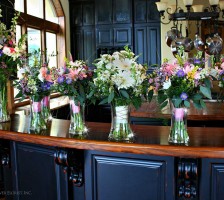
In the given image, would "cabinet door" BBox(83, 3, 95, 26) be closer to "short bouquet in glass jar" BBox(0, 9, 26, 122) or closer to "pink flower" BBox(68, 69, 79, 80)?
"short bouquet in glass jar" BBox(0, 9, 26, 122)

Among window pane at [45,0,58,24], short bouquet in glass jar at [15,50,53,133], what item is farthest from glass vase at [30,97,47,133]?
window pane at [45,0,58,24]

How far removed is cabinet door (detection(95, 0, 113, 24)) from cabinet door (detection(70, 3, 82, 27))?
40 centimetres

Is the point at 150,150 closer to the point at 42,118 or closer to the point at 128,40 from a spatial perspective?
the point at 42,118

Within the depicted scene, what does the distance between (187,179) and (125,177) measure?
0.38 m

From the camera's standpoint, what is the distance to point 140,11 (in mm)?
6898

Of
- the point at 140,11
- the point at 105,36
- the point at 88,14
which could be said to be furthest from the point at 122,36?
the point at 88,14

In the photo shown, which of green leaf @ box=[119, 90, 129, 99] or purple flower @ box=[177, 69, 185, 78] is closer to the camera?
purple flower @ box=[177, 69, 185, 78]

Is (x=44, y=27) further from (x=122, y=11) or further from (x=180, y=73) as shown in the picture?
(x=180, y=73)

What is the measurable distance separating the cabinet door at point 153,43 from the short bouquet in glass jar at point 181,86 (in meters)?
5.15

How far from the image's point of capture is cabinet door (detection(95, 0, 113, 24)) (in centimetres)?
709

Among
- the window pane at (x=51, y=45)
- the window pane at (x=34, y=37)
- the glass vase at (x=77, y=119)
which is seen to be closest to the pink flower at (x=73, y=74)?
the glass vase at (x=77, y=119)

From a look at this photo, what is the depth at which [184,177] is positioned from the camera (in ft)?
5.84

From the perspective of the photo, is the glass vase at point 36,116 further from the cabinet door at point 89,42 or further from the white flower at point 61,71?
the cabinet door at point 89,42

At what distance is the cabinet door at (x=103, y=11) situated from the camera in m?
7.09
